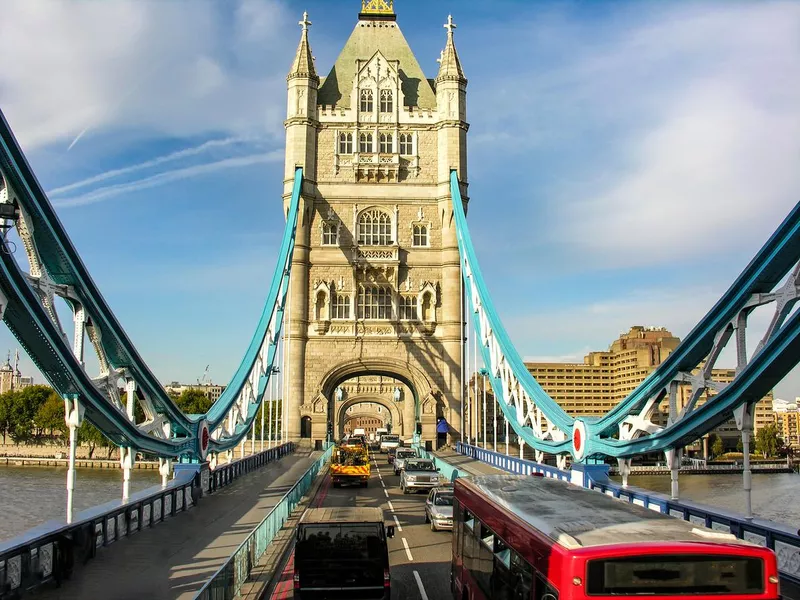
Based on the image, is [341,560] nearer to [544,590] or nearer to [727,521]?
[544,590]

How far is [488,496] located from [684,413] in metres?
8.20

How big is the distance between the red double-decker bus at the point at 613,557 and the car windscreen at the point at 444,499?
989 centimetres

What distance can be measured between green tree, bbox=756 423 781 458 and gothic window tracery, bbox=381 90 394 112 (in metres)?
87.1

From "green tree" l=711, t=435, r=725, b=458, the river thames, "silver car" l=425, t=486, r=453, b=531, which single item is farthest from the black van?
"green tree" l=711, t=435, r=725, b=458

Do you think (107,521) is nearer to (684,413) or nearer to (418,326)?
(684,413)

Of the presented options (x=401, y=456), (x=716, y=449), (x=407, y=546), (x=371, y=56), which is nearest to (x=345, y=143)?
(x=371, y=56)

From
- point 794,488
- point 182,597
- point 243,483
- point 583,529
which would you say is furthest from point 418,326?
point 794,488

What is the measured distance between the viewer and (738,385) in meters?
14.9

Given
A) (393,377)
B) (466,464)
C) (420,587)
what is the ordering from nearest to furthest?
(420,587) < (466,464) < (393,377)

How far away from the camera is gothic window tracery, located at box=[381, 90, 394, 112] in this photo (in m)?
50.4

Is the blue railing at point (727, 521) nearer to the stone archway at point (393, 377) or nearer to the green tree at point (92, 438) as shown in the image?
the stone archway at point (393, 377)

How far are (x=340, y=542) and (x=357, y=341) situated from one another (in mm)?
36361

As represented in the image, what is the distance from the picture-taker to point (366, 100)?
5050cm

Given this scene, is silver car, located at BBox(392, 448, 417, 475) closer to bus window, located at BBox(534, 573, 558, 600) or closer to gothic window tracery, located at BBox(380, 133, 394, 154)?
gothic window tracery, located at BBox(380, 133, 394, 154)
